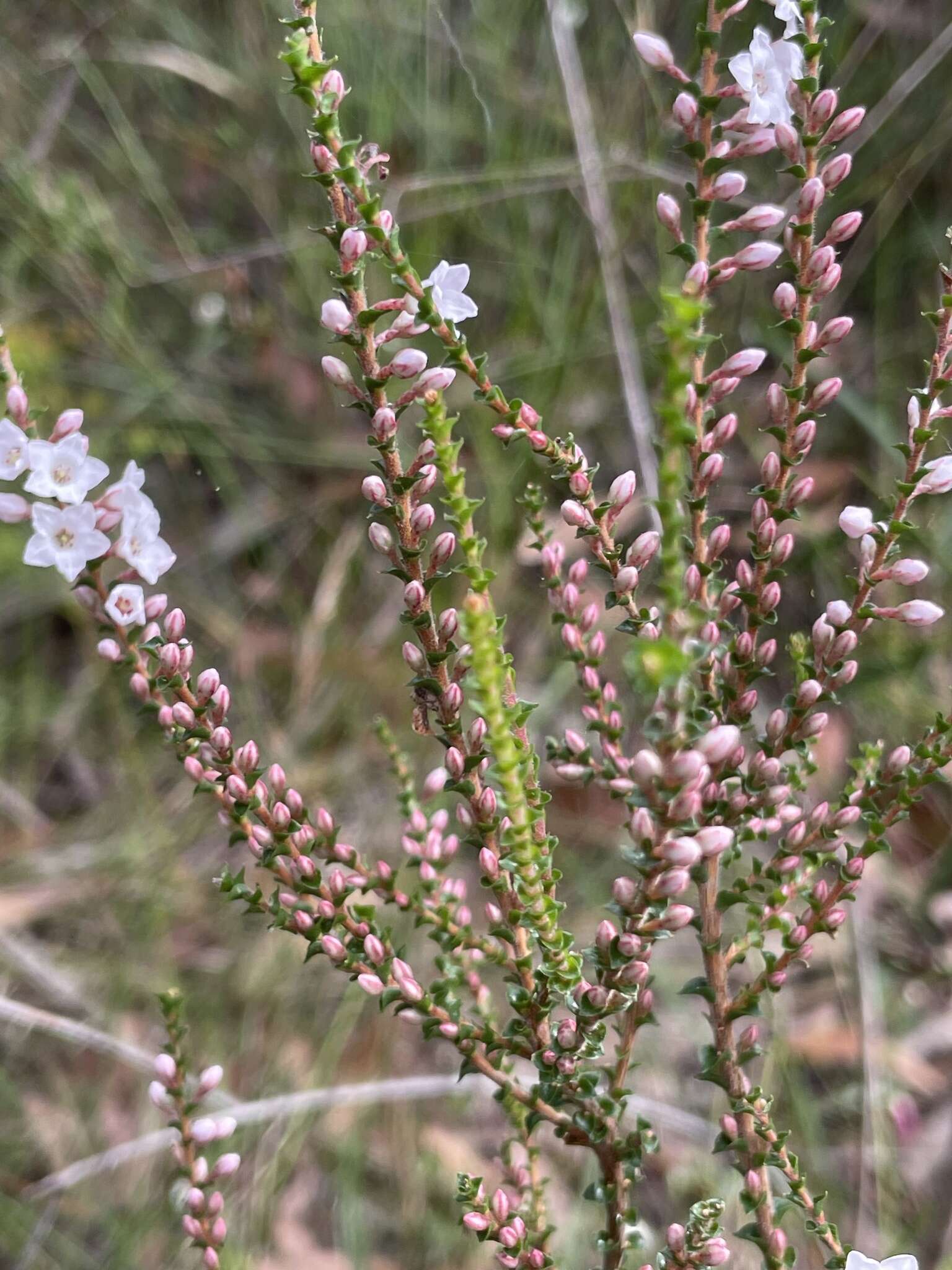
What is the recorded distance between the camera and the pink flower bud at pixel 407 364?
2.71 ft

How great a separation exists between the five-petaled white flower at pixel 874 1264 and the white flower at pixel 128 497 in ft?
2.95

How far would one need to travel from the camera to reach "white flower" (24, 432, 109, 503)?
2.77ft

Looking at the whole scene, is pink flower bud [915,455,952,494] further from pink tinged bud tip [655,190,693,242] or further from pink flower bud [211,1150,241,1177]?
pink flower bud [211,1150,241,1177]

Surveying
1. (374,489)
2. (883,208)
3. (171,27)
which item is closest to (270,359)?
(171,27)

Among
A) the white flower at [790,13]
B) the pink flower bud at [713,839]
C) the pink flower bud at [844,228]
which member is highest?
the white flower at [790,13]

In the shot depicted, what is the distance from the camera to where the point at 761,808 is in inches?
37.2

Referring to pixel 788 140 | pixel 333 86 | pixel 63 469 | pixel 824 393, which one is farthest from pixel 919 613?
pixel 63 469

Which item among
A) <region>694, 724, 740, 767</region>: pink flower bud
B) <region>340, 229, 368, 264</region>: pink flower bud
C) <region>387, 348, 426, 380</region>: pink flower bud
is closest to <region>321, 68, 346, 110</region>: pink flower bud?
<region>340, 229, 368, 264</region>: pink flower bud

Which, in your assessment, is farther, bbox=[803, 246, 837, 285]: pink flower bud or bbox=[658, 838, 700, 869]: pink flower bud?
bbox=[803, 246, 837, 285]: pink flower bud

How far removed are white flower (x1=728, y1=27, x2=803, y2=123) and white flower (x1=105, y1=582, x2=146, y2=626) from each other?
67cm

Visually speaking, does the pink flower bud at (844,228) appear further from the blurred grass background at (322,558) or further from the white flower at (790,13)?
the blurred grass background at (322,558)

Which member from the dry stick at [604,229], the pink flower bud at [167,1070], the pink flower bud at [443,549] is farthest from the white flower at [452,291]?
the dry stick at [604,229]

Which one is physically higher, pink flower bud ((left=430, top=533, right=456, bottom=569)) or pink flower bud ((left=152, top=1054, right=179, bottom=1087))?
pink flower bud ((left=430, top=533, right=456, bottom=569))

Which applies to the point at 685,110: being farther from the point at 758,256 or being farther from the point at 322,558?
the point at 322,558
